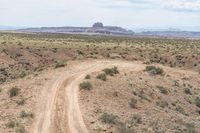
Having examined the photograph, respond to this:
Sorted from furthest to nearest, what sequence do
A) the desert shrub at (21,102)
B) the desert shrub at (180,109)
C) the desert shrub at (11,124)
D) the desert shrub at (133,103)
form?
the desert shrub at (180,109), the desert shrub at (133,103), the desert shrub at (21,102), the desert shrub at (11,124)

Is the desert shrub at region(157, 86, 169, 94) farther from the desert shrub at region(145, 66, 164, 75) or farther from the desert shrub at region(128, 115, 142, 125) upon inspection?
the desert shrub at region(128, 115, 142, 125)

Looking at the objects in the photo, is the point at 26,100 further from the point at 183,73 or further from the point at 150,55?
the point at 150,55

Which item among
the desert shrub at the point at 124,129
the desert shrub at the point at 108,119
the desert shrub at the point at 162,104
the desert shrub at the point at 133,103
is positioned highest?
the desert shrub at the point at 108,119

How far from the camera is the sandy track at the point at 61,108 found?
2412 centimetres

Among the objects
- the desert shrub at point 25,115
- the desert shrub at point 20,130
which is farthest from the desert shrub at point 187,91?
the desert shrub at point 20,130

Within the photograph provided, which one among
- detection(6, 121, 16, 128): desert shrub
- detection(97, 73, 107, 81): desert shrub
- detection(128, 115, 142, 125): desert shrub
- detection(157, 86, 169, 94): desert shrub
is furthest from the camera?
detection(157, 86, 169, 94): desert shrub

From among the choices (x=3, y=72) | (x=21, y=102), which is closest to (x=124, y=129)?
(x=21, y=102)

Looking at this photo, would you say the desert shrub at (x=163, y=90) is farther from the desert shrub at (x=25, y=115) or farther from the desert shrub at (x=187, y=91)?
the desert shrub at (x=25, y=115)

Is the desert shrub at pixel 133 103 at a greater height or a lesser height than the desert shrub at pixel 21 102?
lesser

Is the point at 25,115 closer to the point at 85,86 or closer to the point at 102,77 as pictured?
the point at 85,86

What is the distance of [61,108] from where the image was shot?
91.0ft

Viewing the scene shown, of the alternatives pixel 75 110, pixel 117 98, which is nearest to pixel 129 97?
pixel 117 98

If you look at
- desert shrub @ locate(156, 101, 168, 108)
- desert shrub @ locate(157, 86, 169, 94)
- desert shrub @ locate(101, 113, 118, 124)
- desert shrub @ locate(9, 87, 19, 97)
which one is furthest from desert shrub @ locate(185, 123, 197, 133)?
desert shrub @ locate(9, 87, 19, 97)

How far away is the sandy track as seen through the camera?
2412cm
